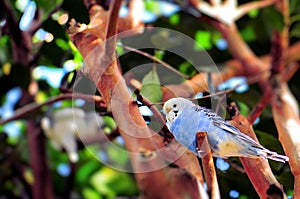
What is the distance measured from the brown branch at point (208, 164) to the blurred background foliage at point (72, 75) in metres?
0.04

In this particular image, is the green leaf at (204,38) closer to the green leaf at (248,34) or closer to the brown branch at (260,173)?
the green leaf at (248,34)

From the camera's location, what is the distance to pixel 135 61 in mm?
832

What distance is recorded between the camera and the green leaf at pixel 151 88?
539mm

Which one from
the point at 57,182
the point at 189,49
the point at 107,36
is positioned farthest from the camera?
the point at 57,182

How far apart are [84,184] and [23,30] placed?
60cm

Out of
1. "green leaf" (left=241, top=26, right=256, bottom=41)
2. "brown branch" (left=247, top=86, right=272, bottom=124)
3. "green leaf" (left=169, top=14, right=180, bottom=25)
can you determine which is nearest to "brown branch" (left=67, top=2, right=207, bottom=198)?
"brown branch" (left=247, top=86, right=272, bottom=124)

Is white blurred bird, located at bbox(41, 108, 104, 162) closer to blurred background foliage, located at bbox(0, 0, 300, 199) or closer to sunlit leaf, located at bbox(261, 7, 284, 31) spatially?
blurred background foliage, located at bbox(0, 0, 300, 199)

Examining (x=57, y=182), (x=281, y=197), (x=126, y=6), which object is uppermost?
(x=126, y=6)

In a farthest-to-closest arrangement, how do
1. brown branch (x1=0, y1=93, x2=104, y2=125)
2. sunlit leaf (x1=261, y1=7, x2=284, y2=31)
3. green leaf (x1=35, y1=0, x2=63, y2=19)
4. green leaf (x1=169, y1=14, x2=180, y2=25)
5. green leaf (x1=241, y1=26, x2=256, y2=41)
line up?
green leaf (x1=241, y1=26, x2=256, y2=41) → green leaf (x1=169, y1=14, x2=180, y2=25) → sunlit leaf (x1=261, y1=7, x2=284, y2=31) → green leaf (x1=35, y1=0, x2=63, y2=19) → brown branch (x1=0, y1=93, x2=104, y2=125)

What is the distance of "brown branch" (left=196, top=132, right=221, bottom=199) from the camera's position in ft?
1.50

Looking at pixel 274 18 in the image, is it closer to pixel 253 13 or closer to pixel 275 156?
pixel 253 13

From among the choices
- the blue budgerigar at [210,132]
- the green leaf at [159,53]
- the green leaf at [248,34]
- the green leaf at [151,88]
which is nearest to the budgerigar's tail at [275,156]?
the blue budgerigar at [210,132]

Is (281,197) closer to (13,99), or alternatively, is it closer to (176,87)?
(176,87)

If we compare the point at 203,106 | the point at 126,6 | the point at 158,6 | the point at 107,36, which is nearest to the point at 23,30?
the point at 126,6
